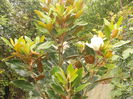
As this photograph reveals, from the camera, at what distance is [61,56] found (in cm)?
92

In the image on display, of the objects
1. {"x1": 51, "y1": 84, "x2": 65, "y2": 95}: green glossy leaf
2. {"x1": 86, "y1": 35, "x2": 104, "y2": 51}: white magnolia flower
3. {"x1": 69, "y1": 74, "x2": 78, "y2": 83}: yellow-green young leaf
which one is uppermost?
{"x1": 86, "y1": 35, "x2": 104, "y2": 51}: white magnolia flower

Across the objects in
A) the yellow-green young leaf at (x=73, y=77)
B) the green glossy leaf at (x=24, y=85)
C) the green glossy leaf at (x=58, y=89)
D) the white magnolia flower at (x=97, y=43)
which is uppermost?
the white magnolia flower at (x=97, y=43)

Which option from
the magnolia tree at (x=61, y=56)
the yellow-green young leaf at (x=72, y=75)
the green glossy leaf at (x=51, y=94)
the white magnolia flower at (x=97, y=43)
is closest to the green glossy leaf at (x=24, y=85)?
the magnolia tree at (x=61, y=56)

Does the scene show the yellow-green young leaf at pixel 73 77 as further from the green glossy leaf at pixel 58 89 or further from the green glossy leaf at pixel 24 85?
the green glossy leaf at pixel 24 85

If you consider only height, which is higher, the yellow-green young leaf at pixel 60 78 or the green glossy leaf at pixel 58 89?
the yellow-green young leaf at pixel 60 78

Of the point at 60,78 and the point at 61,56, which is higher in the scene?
the point at 61,56

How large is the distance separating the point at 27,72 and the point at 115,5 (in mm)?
5581

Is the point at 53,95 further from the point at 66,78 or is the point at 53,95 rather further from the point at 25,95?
the point at 25,95

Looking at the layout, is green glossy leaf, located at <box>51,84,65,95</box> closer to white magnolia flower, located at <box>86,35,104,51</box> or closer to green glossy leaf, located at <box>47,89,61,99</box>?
green glossy leaf, located at <box>47,89,61,99</box>

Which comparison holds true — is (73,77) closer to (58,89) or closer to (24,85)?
(58,89)

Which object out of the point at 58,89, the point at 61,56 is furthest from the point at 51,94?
the point at 61,56

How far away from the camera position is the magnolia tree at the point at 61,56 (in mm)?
748

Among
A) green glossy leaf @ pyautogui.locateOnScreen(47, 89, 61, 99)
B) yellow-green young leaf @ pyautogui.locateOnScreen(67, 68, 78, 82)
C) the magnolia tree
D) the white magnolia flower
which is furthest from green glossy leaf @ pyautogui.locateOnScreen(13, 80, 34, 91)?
the white magnolia flower

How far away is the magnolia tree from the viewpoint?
0.75 meters
